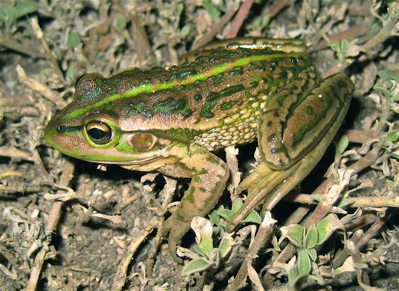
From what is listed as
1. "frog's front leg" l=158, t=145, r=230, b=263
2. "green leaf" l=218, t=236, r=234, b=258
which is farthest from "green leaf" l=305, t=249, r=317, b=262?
"frog's front leg" l=158, t=145, r=230, b=263

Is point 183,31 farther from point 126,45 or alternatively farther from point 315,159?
point 315,159

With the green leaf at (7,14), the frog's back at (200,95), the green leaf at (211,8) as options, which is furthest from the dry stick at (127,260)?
the green leaf at (7,14)

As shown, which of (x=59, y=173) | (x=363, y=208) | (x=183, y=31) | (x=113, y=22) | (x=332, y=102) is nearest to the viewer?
(x=363, y=208)

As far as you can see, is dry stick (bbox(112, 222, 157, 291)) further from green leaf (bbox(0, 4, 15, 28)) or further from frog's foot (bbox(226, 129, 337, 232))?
green leaf (bbox(0, 4, 15, 28))

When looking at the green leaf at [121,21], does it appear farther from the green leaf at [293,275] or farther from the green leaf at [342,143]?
the green leaf at [293,275]

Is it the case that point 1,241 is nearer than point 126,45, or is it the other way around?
point 1,241

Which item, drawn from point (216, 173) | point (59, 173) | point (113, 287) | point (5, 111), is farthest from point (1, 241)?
point (216, 173)
